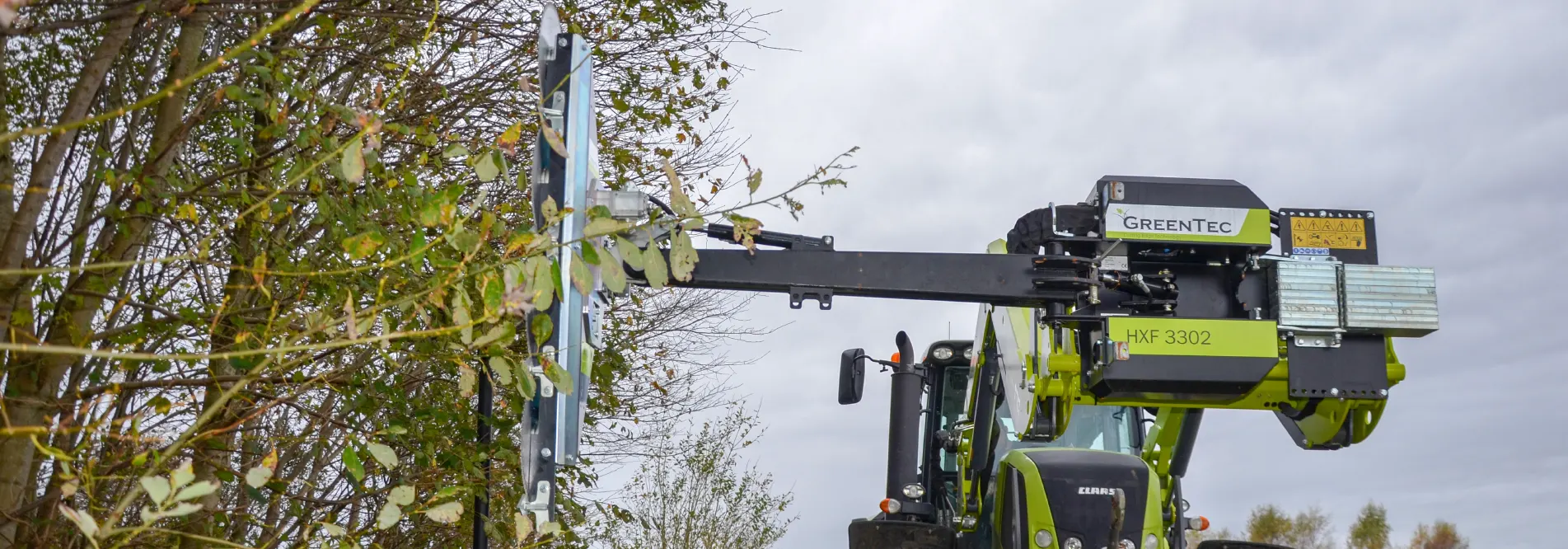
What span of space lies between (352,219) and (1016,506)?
→ 395 cm

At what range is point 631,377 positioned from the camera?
12375mm

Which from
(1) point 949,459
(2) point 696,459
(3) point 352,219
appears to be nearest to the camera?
(3) point 352,219

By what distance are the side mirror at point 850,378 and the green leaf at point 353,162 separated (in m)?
4.96

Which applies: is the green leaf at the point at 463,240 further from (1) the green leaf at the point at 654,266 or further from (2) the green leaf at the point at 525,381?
(2) the green leaf at the point at 525,381

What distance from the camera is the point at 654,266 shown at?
3.03m

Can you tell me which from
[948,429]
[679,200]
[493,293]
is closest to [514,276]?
[493,293]

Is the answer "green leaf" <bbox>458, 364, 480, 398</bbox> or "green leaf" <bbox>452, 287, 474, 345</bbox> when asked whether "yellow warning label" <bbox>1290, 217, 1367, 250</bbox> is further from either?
"green leaf" <bbox>452, 287, 474, 345</bbox>

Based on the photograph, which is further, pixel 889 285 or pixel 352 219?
pixel 889 285

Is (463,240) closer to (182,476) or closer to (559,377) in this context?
(559,377)

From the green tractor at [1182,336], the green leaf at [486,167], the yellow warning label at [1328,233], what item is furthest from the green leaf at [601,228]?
the yellow warning label at [1328,233]

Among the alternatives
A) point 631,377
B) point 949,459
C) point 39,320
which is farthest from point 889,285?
point 631,377

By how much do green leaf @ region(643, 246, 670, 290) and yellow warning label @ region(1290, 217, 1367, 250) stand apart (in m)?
4.01

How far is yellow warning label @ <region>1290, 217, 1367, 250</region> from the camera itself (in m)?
6.02

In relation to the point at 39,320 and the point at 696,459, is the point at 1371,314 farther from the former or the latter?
the point at 696,459
